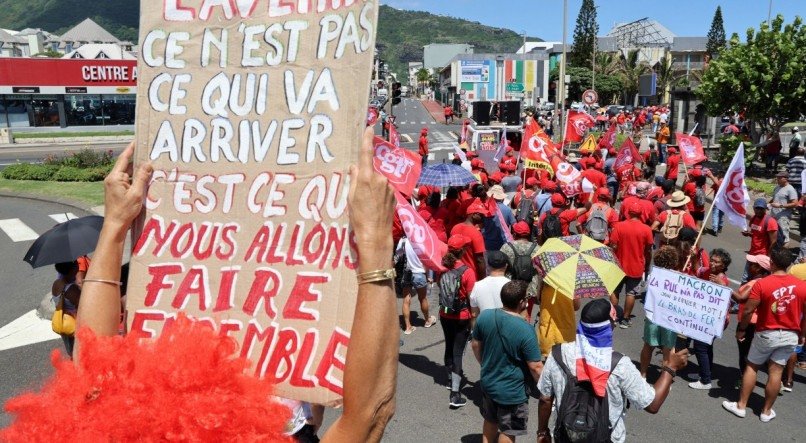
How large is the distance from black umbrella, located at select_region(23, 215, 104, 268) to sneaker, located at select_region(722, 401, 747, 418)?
610cm

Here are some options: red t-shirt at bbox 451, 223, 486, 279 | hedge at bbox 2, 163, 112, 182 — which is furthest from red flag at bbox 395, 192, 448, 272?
hedge at bbox 2, 163, 112, 182

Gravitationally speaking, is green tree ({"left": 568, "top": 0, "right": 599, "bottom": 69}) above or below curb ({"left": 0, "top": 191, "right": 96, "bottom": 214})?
above

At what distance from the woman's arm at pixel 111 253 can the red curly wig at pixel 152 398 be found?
0.32 m

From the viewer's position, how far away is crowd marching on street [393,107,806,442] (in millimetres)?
3898

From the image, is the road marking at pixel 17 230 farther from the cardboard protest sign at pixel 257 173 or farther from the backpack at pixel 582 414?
the cardboard protest sign at pixel 257 173

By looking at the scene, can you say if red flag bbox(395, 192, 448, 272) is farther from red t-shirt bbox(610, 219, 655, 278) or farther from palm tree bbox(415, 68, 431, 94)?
palm tree bbox(415, 68, 431, 94)

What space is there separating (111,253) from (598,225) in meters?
7.47

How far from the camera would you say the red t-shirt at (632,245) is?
26.5 ft

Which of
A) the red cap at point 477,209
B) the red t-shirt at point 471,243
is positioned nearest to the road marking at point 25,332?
the red t-shirt at point 471,243

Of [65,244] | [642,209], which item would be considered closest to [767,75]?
[642,209]

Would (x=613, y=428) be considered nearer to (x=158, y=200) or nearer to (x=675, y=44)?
(x=158, y=200)

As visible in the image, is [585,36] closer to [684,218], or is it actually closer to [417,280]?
[684,218]

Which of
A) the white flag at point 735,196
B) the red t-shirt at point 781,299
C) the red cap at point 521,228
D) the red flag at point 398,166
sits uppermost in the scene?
the red flag at point 398,166

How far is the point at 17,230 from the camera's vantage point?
1469 cm
